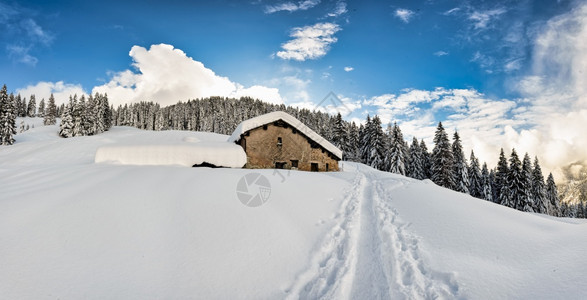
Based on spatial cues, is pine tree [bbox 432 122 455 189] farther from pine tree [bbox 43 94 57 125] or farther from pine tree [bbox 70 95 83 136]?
pine tree [bbox 43 94 57 125]

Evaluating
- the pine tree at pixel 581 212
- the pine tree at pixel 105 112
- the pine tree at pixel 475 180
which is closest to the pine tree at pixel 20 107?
the pine tree at pixel 105 112

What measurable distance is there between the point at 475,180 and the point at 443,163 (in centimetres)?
1864

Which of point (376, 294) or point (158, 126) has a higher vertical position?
point (158, 126)

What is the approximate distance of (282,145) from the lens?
22359 mm

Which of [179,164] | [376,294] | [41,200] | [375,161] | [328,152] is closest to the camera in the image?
[376,294]

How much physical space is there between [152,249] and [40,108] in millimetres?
180780

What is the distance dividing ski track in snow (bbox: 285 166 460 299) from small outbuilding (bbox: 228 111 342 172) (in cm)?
1398

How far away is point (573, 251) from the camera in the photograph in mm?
4914

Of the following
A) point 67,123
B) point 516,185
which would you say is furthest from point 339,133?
point 67,123

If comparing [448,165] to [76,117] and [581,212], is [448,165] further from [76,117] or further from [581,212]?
[76,117]

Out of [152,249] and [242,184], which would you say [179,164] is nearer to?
[242,184]

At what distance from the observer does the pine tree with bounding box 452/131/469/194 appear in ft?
138

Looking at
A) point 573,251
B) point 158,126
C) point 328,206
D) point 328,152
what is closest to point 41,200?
point 328,206

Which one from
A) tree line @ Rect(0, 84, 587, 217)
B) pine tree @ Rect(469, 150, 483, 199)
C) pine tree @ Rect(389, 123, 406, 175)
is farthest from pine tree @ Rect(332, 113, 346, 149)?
A: pine tree @ Rect(469, 150, 483, 199)
